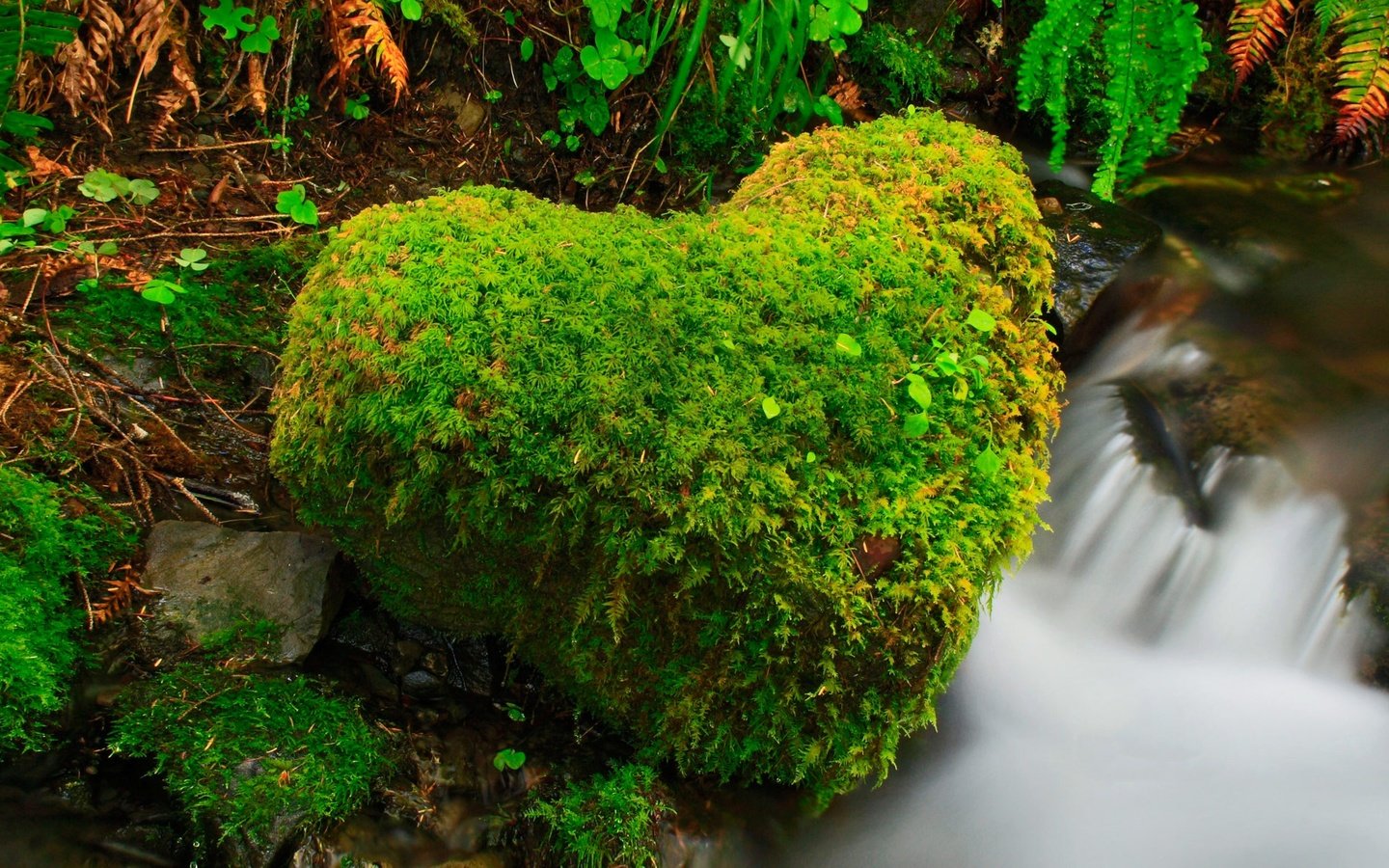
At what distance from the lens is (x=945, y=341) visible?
2.37 meters

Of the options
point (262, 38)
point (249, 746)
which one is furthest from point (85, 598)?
point (262, 38)

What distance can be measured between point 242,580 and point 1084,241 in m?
3.84

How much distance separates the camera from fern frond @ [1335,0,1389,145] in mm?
4727

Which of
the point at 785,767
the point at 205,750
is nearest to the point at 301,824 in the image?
the point at 205,750

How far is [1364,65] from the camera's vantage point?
4828mm

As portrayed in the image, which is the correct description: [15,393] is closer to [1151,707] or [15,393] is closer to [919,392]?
[919,392]

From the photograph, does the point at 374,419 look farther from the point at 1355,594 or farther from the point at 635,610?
the point at 1355,594

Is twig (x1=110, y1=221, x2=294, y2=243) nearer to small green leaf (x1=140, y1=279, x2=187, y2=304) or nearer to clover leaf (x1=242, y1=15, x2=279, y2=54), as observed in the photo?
small green leaf (x1=140, y1=279, x2=187, y2=304)

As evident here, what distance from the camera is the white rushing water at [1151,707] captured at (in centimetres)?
262

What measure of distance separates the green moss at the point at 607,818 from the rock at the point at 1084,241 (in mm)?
2778

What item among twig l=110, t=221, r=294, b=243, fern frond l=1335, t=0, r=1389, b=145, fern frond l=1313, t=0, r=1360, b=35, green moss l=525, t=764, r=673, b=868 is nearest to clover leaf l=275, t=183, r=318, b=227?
twig l=110, t=221, r=294, b=243

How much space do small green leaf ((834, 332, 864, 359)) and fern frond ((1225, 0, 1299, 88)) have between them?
4260mm

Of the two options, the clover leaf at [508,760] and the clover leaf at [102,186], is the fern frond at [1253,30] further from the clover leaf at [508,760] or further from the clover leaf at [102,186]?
the clover leaf at [102,186]

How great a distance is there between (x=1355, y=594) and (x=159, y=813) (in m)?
3.78
